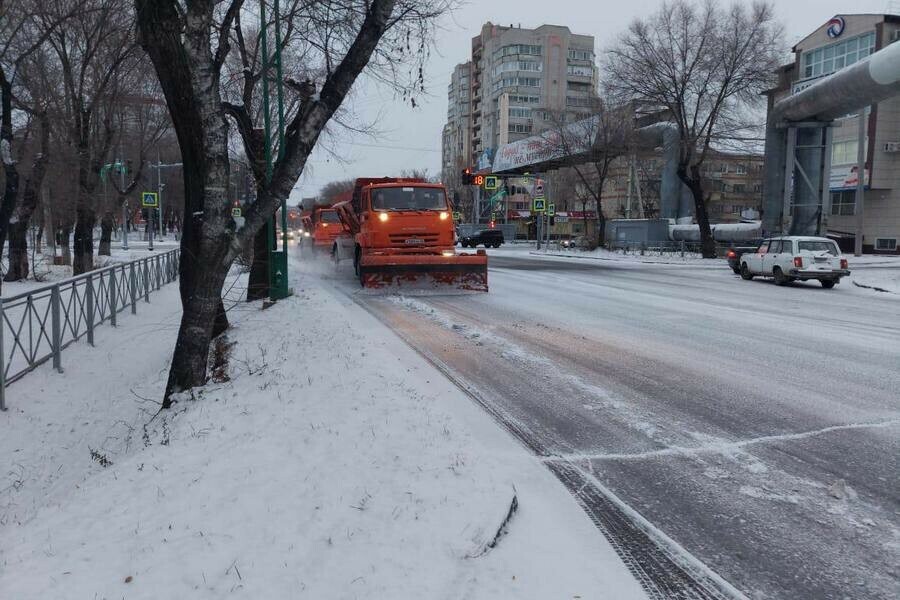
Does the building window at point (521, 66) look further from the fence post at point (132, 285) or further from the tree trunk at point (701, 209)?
the fence post at point (132, 285)

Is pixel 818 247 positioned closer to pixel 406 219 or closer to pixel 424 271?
pixel 424 271

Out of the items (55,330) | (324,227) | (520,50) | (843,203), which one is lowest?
(55,330)

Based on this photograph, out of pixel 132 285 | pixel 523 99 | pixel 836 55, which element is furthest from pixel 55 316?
pixel 523 99

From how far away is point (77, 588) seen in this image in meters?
3.12

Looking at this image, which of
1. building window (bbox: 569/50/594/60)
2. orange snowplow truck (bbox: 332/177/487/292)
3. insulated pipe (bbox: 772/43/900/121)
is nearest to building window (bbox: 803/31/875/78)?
insulated pipe (bbox: 772/43/900/121)

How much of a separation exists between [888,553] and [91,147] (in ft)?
73.2

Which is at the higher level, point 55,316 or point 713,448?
point 55,316

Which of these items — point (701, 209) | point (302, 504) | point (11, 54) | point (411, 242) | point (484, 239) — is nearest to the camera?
point (302, 504)

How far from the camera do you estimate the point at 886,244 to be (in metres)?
42.8

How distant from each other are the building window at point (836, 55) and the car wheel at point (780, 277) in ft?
93.8

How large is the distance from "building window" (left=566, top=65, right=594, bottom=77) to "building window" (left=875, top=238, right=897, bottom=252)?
76.4 m

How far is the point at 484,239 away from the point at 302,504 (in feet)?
164

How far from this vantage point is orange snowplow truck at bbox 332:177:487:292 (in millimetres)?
16078

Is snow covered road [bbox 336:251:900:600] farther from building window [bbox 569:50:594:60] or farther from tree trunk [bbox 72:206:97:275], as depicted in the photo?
building window [bbox 569:50:594:60]
